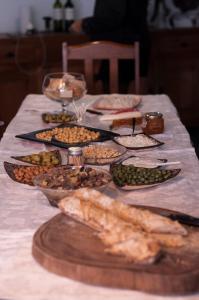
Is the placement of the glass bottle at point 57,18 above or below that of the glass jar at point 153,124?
below

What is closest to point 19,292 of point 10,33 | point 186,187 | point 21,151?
point 186,187

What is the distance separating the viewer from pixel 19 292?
1.08 metres

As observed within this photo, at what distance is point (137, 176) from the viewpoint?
1.61 meters

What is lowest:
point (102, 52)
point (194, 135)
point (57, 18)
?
point (194, 135)

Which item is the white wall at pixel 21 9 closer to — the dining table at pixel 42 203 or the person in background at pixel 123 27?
the person in background at pixel 123 27

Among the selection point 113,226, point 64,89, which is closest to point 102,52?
point 64,89

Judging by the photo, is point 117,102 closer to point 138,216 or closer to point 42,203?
point 42,203

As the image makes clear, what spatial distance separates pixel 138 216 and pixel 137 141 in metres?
0.83

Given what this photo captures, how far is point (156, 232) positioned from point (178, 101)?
3.73 metres

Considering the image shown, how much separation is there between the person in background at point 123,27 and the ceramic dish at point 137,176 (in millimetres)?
2038

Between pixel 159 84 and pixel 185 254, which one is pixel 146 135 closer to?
pixel 185 254

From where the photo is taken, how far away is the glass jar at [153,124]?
7.03 ft

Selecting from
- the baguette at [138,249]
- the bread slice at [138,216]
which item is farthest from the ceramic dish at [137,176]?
the baguette at [138,249]

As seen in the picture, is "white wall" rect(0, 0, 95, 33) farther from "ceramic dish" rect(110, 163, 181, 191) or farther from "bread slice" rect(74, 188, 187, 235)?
"bread slice" rect(74, 188, 187, 235)
